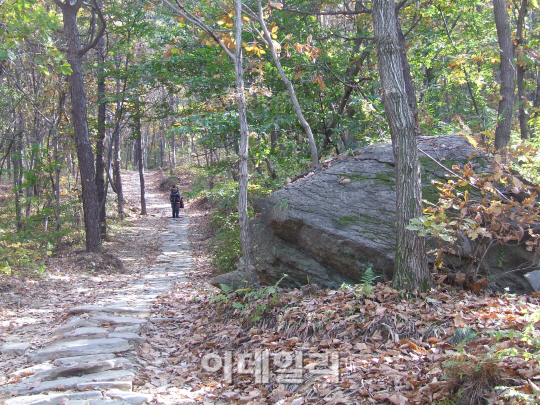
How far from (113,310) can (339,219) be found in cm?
419

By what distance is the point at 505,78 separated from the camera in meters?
8.83

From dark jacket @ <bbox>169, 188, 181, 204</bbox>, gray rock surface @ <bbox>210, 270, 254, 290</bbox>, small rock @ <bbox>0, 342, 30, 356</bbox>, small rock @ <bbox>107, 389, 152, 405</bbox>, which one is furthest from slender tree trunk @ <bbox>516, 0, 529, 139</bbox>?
dark jacket @ <bbox>169, 188, 181, 204</bbox>

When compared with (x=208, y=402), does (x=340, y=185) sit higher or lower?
higher

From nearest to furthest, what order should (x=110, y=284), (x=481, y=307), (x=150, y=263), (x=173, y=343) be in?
1. (x=481, y=307)
2. (x=173, y=343)
3. (x=110, y=284)
4. (x=150, y=263)

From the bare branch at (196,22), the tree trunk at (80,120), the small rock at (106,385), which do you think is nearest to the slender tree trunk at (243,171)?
the bare branch at (196,22)

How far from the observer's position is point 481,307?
4.70 meters

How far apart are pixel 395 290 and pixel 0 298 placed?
7.31 m

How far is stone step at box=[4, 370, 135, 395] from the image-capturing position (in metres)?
4.41

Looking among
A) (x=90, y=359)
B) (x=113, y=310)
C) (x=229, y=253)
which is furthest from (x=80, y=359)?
(x=229, y=253)

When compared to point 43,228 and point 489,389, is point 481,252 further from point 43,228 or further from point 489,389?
point 43,228

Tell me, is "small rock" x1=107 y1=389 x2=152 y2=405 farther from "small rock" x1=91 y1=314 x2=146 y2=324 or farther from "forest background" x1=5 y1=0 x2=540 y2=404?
"small rock" x1=91 y1=314 x2=146 y2=324

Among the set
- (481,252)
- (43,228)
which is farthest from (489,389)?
A: (43,228)

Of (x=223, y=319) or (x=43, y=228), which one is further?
(x=43, y=228)

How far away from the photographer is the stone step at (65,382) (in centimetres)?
441
